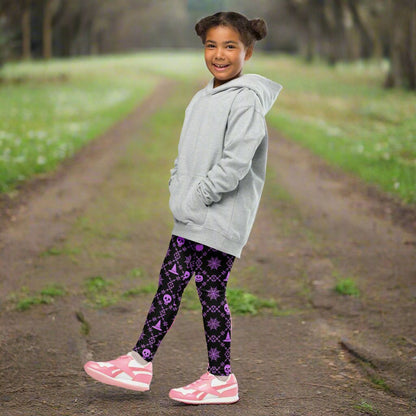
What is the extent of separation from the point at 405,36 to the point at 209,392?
22355 millimetres

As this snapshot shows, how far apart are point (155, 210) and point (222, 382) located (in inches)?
198

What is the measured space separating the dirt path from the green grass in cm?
9

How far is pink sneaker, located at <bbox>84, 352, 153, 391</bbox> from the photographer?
315 cm

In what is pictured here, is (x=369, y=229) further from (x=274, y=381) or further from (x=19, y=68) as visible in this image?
(x=19, y=68)

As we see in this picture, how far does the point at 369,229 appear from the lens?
7406 mm

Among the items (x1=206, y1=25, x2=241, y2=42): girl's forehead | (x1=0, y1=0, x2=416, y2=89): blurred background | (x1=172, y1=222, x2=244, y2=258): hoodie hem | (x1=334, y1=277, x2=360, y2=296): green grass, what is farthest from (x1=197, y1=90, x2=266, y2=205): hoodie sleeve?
(x1=0, y1=0, x2=416, y2=89): blurred background

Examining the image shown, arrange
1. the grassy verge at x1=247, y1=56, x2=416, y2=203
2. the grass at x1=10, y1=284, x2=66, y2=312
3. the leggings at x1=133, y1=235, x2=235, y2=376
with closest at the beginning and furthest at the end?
the leggings at x1=133, y1=235, x2=235, y2=376, the grass at x1=10, y1=284, x2=66, y2=312, the grassy verge at x1=247, y1=56, x2=416, y2=203

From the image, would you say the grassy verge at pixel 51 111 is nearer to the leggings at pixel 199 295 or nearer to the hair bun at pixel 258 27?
the leggings at pixel 199 295

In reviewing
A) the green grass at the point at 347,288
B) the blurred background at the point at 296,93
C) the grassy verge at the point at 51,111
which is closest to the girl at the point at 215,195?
the blurred background at the point at 296,93

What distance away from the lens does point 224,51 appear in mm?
3053

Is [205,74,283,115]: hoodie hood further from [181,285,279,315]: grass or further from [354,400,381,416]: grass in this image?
[181,285,279,315]: grass

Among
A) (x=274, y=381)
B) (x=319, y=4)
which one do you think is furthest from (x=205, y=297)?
(x=319, y=4)

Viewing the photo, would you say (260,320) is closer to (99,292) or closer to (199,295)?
(99,292)

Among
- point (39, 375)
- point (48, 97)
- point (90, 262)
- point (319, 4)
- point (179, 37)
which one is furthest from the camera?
point (179, 37)
